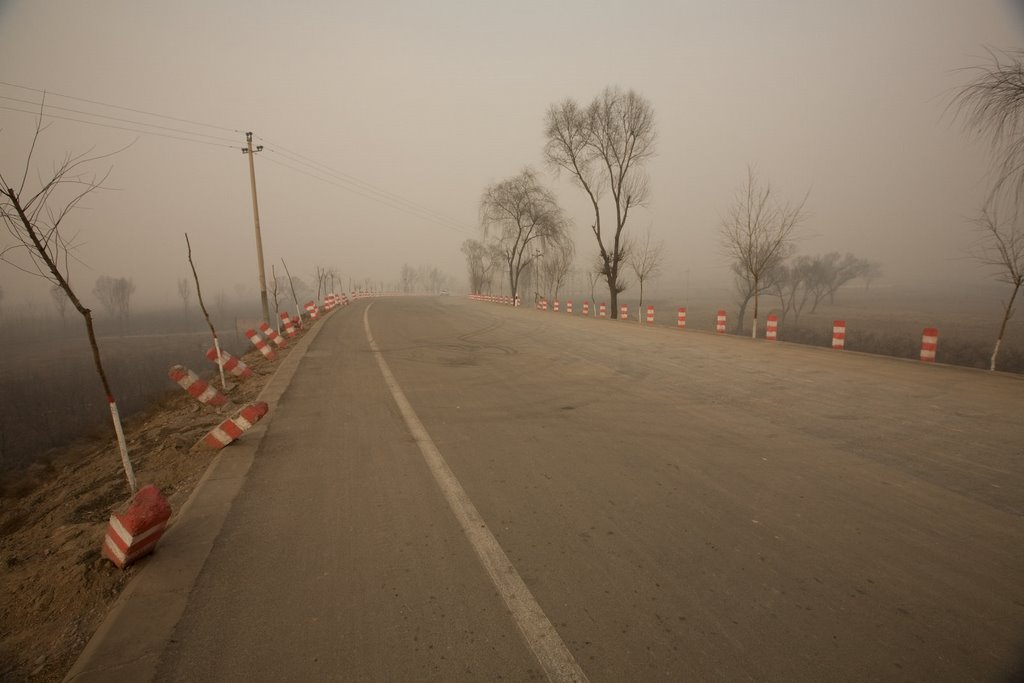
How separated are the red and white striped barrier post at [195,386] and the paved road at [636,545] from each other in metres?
1.79

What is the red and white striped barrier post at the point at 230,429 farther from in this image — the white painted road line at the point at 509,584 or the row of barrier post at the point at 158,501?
the white painted road line at the point at 509,584

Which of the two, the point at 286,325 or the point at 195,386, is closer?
the point at 195,386

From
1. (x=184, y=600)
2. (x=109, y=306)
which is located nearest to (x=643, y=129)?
(x=184, y=600)

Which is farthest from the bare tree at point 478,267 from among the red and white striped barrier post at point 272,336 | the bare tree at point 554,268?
the red and white striped barrier post at point 272,336

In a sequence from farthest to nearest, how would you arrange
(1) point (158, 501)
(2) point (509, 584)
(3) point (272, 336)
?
1. (3) point (272, 336)
2. (1) point (158, 501)
3. (2) point (509, 584)

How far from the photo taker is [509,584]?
2557mm

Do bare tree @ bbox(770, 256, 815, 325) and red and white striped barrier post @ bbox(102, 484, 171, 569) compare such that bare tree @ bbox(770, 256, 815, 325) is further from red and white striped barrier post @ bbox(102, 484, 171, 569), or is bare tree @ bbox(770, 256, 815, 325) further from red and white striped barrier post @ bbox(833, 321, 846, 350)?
red and white striped barrier post @ bbox(102, 484, 171, 569)

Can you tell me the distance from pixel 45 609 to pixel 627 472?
420cm

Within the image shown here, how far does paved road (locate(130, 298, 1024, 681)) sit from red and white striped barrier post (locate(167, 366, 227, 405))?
179cm

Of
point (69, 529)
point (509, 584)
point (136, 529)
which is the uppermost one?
point (136, 529)

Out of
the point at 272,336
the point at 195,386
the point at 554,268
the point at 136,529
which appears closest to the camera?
the point at 136,529

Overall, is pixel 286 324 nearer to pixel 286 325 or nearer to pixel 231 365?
pixel 286 325

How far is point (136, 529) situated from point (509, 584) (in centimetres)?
246

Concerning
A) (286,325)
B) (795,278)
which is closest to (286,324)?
(286,325)
